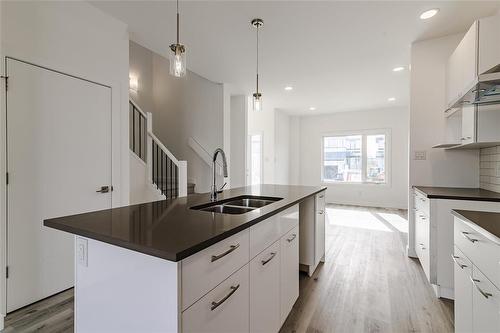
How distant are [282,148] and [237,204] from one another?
529 centimetres

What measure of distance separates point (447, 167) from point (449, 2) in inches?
67.6

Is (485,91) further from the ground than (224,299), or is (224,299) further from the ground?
(485,91)

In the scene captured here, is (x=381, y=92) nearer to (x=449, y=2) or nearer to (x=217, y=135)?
(x=449, y=2)

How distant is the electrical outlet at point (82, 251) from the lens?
1.13m

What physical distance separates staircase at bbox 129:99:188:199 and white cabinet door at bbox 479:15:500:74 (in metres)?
3.36

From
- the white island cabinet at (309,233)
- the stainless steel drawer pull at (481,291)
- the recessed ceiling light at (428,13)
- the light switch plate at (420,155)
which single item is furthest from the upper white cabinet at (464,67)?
the white island cabinet at (309,233)

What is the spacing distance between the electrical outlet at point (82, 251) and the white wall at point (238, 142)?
13.7 feet

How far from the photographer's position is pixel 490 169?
2.59 meters

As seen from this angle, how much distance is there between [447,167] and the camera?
2941 mm

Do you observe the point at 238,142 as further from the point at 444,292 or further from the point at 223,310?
the point at 223,310

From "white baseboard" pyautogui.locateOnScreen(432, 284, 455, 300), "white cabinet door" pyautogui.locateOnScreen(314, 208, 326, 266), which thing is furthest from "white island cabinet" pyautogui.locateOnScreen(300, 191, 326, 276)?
"white baseboard" pyautogui.locateOnScreen(432, 284, 455, 300)

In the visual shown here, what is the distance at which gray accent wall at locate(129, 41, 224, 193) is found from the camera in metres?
4.89

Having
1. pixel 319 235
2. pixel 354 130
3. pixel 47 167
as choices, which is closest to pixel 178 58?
pixel 47 167

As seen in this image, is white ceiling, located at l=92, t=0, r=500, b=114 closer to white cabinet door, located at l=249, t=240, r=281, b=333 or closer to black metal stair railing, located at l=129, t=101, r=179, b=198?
black metal stair railing, located at l=129, t=101, r=179, b=198
